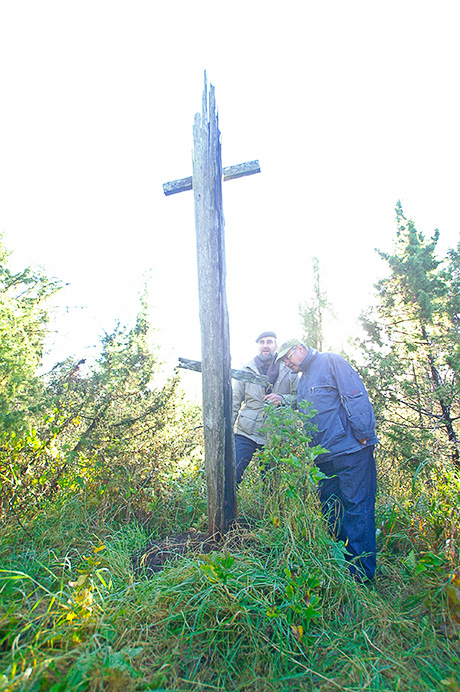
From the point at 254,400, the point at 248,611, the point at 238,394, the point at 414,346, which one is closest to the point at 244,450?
the point at 254,400

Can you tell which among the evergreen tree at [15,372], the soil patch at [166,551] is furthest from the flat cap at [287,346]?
the evergreen tree at [15,372]

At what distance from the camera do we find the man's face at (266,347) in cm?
468

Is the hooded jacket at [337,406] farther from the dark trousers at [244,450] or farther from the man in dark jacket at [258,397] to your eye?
the dark trousers at [244,450]

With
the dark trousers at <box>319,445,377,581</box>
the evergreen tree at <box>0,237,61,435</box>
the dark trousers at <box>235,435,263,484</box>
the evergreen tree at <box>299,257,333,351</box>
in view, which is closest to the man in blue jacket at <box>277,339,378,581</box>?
the dark trousers at <box>319,445,377,581</box>

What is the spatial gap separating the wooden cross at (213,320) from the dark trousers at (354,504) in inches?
35.7

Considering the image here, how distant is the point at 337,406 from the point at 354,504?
0.85m

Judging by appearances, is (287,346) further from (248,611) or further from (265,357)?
(248,611)

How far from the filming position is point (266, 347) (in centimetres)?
470

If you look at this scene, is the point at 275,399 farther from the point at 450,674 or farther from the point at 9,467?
the point at 9,467

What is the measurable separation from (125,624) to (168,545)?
983mm

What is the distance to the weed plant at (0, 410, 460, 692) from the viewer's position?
1592 millimetres

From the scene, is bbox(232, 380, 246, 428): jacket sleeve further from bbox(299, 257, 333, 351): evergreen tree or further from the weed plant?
bbox(299, 257, 333, 351): evergreen tree

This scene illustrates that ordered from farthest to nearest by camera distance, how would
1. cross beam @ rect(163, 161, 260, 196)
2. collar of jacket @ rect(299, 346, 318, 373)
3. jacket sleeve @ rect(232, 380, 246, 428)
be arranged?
jacket sleeve @ rect(232, 380, 246, 428), collar of jacket @ rect(299, 346, 318, 373), cross beam @ rect(163, 161, 260, 196)

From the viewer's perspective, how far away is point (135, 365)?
4.54m
